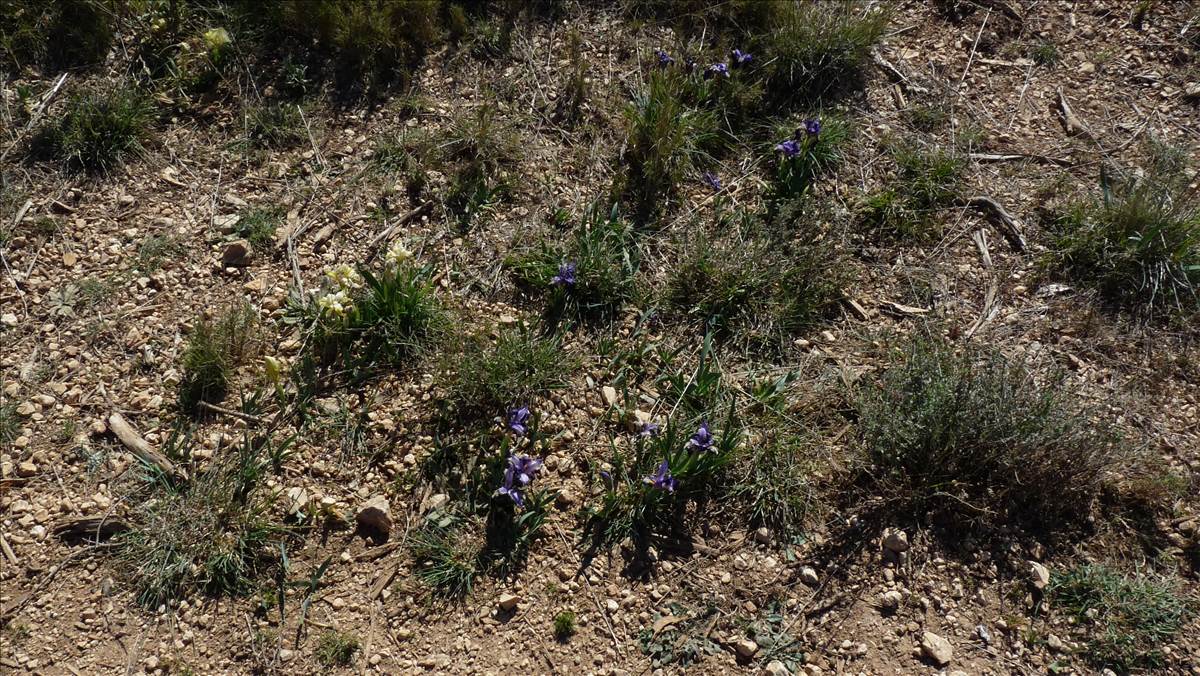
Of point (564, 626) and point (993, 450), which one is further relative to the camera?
point (993, 450)

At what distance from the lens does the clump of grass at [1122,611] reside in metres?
2.97

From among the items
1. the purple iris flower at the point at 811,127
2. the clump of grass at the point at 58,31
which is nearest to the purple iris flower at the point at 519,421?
the purple iris flower at the point at 811,127

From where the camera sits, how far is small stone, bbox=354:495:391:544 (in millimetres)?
3234

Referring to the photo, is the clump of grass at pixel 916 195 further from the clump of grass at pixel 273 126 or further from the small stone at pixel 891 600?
the clump of grass at pixel 273 126

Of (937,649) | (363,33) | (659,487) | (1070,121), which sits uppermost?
(363,33)

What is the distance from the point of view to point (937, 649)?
2.99 meters

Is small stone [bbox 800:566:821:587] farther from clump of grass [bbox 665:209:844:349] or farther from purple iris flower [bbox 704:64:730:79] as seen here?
purple iris flower [bbox 704:64:730:79]

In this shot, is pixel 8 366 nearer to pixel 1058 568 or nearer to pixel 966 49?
pixel 1058 568

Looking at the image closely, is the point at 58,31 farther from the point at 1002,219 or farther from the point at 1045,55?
the point at 1045,55

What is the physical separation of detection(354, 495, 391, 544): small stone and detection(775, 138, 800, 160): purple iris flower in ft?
8.25

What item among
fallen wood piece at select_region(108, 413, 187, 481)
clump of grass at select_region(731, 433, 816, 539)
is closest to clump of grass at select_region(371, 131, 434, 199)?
fallen wood piece at select_region(108, 413, 187, 481)

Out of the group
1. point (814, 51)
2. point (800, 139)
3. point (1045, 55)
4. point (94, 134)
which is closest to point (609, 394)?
point (800, 139)

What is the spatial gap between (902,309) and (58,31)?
4733mm

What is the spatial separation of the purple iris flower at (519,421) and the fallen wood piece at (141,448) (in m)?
1.33
